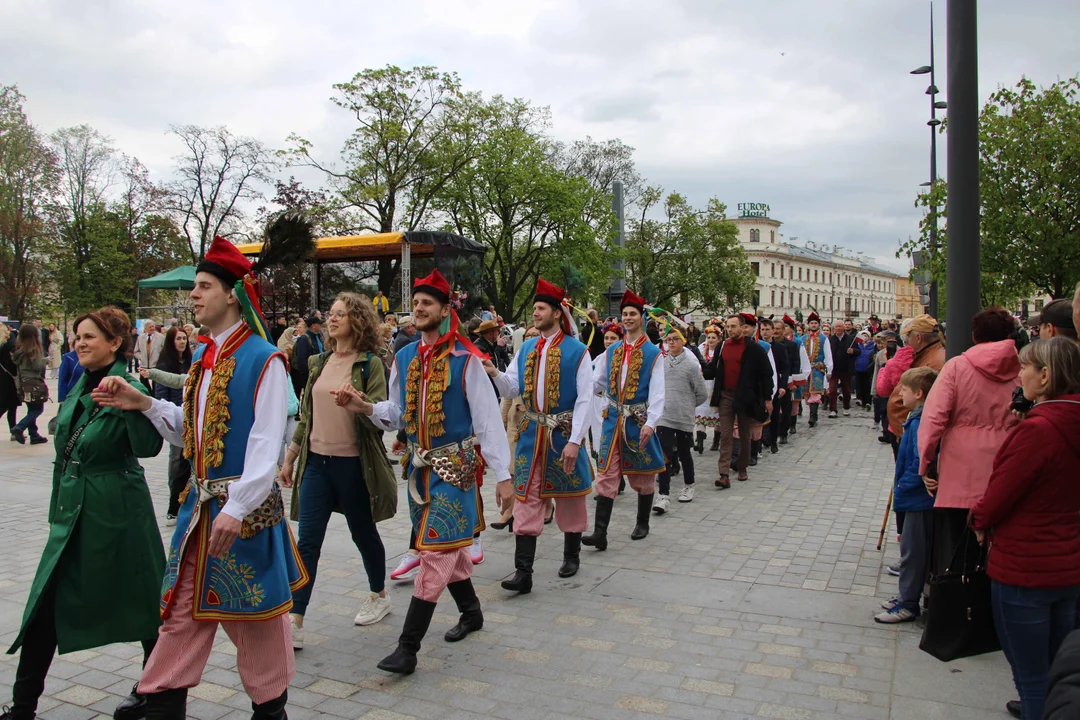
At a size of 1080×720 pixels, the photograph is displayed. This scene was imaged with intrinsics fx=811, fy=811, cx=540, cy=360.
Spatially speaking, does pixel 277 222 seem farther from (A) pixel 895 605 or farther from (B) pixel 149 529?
(A) pixel 895 605

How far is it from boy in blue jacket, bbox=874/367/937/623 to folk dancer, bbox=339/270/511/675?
2536 mm

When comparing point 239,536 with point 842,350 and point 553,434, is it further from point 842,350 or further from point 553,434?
point 842,350

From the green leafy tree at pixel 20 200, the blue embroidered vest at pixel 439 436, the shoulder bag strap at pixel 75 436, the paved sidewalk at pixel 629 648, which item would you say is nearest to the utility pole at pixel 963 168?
the paved sidewalk at pixel 629 648

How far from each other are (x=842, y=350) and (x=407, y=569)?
14564mm

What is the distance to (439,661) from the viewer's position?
14.8 feet

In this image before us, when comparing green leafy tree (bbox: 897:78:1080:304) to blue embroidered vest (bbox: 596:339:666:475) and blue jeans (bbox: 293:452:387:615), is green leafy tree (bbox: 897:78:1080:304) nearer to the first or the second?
blue embroidered vest (bbox: 596:339:666:475)

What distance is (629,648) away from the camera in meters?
4.70

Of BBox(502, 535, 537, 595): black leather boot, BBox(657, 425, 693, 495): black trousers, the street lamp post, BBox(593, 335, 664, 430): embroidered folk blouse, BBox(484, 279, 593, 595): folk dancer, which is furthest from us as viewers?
the street lamp post

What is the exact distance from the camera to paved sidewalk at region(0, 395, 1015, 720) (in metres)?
3.96

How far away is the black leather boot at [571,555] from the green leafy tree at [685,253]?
56.0 metres

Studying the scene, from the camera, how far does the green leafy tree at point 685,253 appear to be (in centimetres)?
6259

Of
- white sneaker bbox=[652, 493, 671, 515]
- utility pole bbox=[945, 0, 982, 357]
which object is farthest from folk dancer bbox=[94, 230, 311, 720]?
white sneaker bbox=[652, 493, 671, 515]

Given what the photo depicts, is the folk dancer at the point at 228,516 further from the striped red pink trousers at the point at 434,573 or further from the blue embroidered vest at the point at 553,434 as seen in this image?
the blue embroidered vest at the point at 553,434

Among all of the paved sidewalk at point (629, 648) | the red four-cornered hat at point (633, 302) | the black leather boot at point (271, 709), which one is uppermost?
the red four-cornered hat at point (633, 302)
